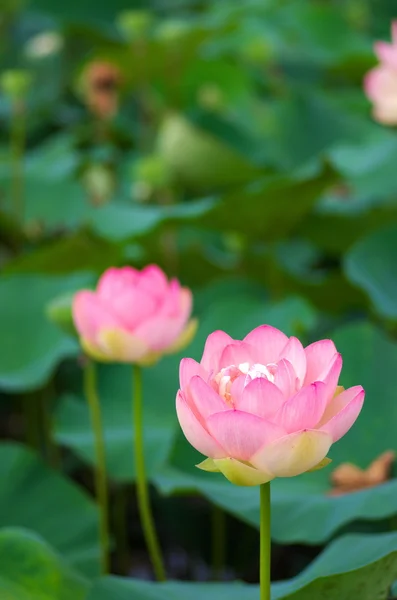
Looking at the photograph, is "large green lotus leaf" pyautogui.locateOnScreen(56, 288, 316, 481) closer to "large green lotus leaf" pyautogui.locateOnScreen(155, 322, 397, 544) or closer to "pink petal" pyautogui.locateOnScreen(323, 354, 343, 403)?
"large green lotus leaf" pyautogui.locateOnScreen(155, 322, 397, 544)

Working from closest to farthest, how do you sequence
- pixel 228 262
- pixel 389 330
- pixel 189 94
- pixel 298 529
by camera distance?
pixel 298 529 → pixel 389 330 → pixel 228 262 → pixel 189 94

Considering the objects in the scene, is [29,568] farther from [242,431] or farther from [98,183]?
[98,183]

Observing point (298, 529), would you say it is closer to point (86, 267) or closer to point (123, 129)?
point (86, 267)

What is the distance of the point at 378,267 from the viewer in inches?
44.9

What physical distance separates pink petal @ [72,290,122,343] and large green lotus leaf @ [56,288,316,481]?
253mm

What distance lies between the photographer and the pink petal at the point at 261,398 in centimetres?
40

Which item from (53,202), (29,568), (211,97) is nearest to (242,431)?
(29,568)

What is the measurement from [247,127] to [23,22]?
3.48ft

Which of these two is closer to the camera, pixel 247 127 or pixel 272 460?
pixel 272 460

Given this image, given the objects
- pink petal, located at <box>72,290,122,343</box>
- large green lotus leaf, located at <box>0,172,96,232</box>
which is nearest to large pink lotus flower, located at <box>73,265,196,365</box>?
pink petal, located at <box>72,290,122,343</box>

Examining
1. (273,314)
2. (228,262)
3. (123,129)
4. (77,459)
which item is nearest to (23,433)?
(77,459)

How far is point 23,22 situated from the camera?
2.53 m

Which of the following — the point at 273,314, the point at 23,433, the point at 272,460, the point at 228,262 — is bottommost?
the point at 23,433

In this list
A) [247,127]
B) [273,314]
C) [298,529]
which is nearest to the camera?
[298,529]
